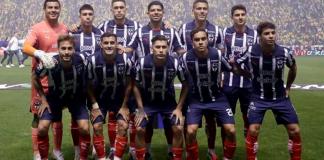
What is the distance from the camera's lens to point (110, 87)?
5949mm

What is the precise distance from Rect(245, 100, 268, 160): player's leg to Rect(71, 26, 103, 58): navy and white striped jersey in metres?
2.48

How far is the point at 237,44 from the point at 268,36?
0.99 meters

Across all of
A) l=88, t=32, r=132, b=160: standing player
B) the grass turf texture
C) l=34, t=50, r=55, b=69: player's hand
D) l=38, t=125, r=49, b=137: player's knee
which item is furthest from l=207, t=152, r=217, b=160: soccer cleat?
l=34, t=50, r=55, b=69: player's hand

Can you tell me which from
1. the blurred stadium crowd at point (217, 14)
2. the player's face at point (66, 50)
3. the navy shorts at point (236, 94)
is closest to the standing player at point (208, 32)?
the navy shorts at point (236, 94)

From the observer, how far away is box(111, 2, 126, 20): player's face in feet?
21.1

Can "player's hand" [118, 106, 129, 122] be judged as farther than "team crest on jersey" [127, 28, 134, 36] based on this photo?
No

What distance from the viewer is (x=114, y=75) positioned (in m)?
5.87

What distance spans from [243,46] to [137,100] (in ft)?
6.23

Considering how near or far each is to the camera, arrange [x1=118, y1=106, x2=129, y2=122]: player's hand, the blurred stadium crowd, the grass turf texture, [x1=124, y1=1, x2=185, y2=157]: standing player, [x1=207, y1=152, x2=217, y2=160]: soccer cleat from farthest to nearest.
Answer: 1. the blurred stadium crowd
2. the grass turf texture
3. [x1=124, y1=1, x2=185, y2=157]: standing player
4. [x1=207, y1=152, x2=217, y2=160]: soccer cleat
5. [x1=118, y1=106, x2=129, y2=122]: player's hand

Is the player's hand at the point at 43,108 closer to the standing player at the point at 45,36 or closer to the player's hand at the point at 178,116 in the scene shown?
the standing player at the point at 45,36

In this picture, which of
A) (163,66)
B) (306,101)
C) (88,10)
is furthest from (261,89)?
(306,101)

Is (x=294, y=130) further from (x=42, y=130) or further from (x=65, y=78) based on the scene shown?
(x=42, y=130)

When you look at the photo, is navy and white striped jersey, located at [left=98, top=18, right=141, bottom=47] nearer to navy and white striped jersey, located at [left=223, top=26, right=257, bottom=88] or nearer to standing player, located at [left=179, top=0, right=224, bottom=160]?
standing player, located at [left=179, top=0, right=224, bottom=160]

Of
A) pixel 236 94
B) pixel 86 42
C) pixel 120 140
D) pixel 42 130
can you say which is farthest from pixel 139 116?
pixel 236 94
